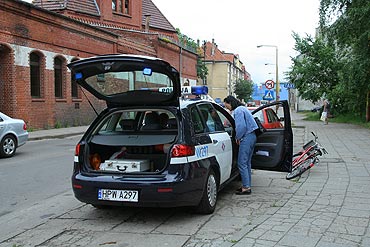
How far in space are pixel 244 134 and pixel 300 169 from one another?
2.45 metres

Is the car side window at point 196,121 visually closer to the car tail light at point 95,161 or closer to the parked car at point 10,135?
the car tail light at point 95,161

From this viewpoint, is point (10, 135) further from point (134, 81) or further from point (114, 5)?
point (114, 5)

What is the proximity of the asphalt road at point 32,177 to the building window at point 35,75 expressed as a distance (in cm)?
940

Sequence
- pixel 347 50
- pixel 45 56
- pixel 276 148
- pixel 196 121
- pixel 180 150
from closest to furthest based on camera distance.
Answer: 1. pixel 180 150
2. pixel 196 121
3. pixel 276 148
4. pixel 45 56
5. pixel 347 50

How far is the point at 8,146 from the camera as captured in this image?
491 inches

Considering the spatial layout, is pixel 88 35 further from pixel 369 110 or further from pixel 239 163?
pixel 239 163

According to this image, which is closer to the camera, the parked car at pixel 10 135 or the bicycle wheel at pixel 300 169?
the bicycle wheel at pixel 300 169

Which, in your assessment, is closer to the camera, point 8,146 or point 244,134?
point 244,134

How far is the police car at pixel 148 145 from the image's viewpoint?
528cm

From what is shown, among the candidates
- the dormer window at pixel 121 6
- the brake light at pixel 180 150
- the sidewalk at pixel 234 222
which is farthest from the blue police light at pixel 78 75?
the dormer window at pixel 121 6

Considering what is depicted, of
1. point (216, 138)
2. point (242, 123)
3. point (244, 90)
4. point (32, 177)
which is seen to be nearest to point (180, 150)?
point (216, 138)

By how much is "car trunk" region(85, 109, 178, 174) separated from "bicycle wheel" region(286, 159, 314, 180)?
11.2 feet

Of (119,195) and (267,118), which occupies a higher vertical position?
(267,118)

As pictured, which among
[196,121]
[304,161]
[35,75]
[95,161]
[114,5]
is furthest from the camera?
[114,5]
